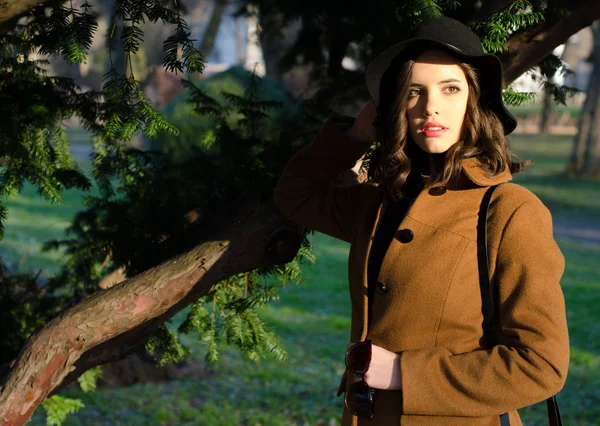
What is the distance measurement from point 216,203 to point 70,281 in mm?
1338

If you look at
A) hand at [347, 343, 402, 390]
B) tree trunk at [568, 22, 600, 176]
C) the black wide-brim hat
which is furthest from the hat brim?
tree trunk at [568, 22, 600, 176]

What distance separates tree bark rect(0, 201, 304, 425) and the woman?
577mm

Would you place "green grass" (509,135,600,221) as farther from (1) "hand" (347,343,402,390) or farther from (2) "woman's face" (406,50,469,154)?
(1) "hand" (347,343,402,390)

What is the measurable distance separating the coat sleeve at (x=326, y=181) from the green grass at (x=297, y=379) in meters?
1.22

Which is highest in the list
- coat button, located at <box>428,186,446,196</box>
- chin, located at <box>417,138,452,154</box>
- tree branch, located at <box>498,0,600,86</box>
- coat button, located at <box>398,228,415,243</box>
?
tree branch, located at <box>498,0,600,86</box>

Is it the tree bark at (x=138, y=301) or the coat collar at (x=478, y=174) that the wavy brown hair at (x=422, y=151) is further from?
the tree bark at (x=138, y=301)

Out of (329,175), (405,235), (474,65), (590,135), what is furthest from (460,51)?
(590,135)

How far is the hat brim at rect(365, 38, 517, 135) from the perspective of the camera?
2.01 metres

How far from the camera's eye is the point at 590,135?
17109mm

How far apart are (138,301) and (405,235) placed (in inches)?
42.8

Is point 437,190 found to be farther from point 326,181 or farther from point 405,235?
point 326,181

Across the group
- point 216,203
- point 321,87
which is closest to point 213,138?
point 216,203

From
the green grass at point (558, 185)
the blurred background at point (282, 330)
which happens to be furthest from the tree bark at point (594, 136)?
the blurred background at point (282, 330)

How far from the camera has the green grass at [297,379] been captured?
5.63 metres
